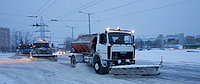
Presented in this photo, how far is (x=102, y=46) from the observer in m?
11.4

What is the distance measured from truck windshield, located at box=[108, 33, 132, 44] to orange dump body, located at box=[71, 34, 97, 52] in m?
1.92

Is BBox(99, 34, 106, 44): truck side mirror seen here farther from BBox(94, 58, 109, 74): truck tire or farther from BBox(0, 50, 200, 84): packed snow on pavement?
BBox(0, 50, 200, 84): packed snow on pavement

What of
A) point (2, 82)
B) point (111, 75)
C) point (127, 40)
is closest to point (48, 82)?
point (2, 82)

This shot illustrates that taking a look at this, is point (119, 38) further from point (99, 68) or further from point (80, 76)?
point (80, 76)

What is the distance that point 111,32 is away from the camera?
1127 centimetres

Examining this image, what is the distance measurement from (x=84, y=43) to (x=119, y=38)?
3.78m

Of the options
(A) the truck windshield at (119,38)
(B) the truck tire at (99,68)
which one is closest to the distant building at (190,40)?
(A) the truck windshield at (119,38)

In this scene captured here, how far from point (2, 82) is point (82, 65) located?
6.15 m

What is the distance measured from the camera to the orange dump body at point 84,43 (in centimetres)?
1330

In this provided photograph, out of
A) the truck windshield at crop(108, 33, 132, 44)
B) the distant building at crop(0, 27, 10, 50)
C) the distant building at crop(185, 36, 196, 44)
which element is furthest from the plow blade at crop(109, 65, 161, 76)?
the distant building at crop(0, 27, 10, 50)

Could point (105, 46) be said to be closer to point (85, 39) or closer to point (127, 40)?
point (127, 40)

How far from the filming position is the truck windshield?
11.1m

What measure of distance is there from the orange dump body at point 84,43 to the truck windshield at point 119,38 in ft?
6.31

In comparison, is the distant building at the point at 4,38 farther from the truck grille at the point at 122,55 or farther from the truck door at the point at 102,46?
the truck grille at the point at 122,55
